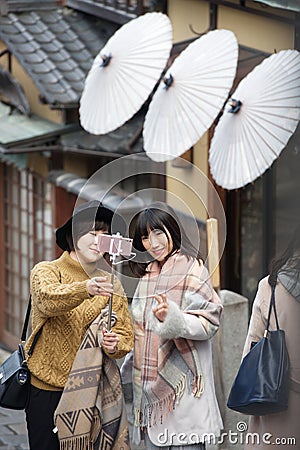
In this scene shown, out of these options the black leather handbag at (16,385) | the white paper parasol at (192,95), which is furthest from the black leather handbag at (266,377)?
the white paper parasol at (192,95)

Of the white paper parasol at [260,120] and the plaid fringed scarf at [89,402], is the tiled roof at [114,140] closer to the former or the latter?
the white paper parasol at [260,120]

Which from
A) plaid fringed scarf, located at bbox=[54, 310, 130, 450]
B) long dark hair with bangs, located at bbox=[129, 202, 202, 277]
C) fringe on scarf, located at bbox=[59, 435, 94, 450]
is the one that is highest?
long dark hair with bangs, located at bbox=[129, 202, 202, 277]

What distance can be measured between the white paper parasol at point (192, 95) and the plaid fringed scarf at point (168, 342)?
2.01 m

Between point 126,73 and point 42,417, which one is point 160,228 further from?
point 126,73

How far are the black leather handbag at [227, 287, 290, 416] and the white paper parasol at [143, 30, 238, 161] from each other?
95.1 inches

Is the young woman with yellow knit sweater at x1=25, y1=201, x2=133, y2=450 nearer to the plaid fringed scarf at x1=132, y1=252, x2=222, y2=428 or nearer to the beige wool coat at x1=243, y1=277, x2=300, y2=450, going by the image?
the plaid fringed scarf at x1=132, y1=252, x2=222, y2=428

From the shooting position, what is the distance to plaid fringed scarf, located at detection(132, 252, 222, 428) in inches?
179

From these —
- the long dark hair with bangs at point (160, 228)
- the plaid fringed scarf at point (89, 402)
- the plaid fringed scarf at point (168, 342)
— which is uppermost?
the long dark hair with bangs at point (160, 228)

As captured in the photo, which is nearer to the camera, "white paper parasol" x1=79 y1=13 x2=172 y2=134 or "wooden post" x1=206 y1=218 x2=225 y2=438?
"wooden post" x1=206 y1=218 x2=225 y2=438

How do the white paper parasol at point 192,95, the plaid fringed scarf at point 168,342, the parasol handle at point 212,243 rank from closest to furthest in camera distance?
the plaid fringed scarf at point 168,342
the parasol handle at point 212,243
the white paper parasol at point 192,95

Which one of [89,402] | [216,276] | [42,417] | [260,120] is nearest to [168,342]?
[89,402]

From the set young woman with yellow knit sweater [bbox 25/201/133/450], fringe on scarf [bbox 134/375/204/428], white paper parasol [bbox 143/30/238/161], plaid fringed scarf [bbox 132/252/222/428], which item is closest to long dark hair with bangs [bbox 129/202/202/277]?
plaid fringed scarf [bbox 132/252/222/428]

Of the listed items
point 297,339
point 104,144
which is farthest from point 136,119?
point 297,339

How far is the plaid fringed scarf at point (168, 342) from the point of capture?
14.9 feet
